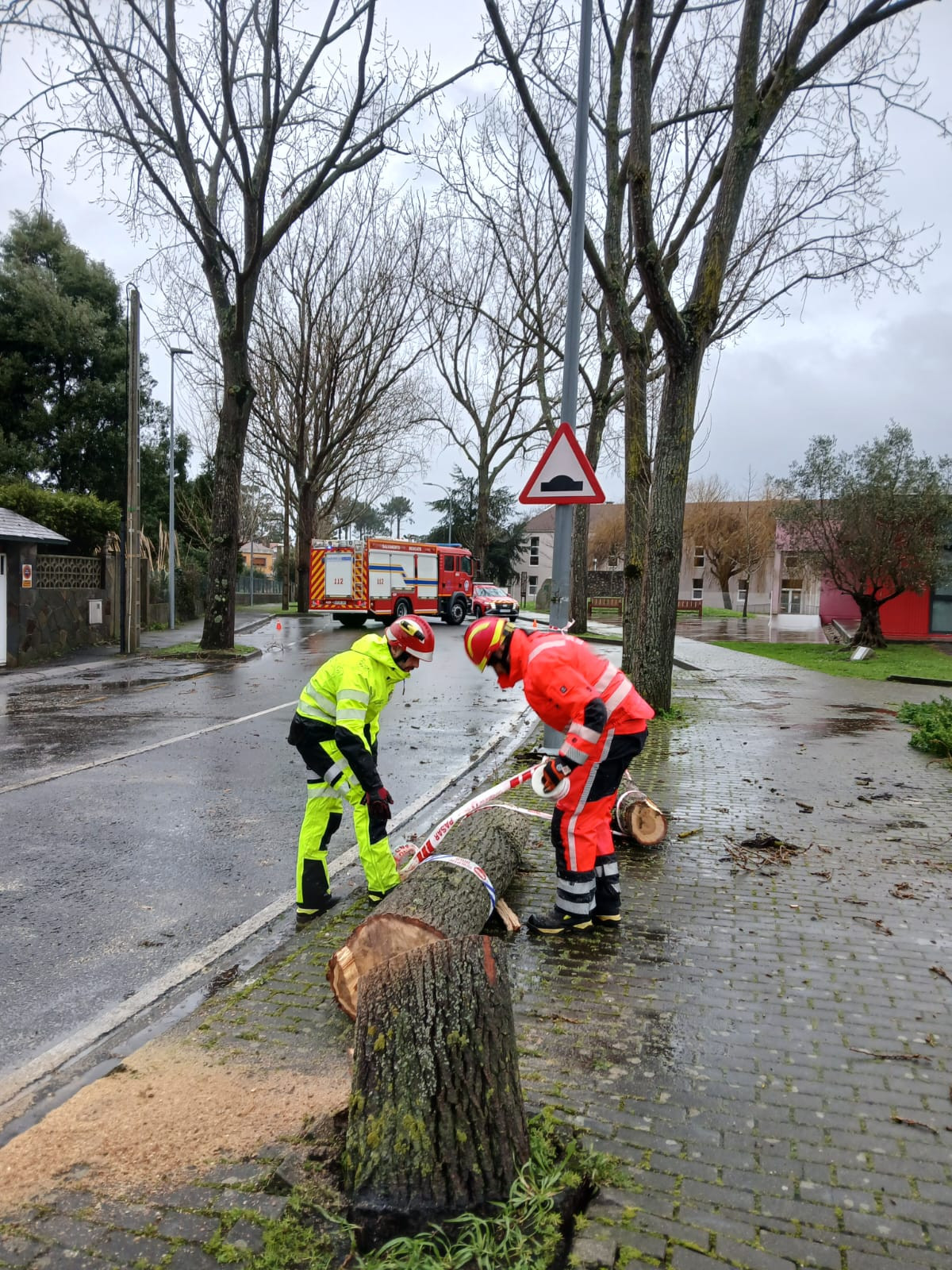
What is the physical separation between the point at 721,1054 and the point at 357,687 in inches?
97.2

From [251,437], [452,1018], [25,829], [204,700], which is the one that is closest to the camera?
[452,1018]

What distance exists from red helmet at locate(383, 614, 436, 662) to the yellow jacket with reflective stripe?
66mm

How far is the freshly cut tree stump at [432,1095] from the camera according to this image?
91.2 inches

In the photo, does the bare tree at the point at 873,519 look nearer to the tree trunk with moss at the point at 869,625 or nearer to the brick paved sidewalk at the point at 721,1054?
the tree trunk with moss at the point at 869,625

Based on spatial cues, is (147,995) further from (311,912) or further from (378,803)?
(378,803)

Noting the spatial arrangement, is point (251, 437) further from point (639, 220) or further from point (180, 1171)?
point (180, 1171)

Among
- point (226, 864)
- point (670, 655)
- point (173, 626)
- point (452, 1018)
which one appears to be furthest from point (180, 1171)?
point (173, 626)

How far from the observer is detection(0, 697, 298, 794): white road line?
297 inches

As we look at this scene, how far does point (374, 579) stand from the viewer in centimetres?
3147

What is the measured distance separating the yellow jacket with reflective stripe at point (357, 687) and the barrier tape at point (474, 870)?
28.4 inches

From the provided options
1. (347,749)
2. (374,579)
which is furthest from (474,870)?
(374,579)

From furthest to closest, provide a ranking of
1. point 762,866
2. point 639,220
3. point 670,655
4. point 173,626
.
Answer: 1. point 173,626
2. point 670,655
3. point 639,220
4. point 762,866

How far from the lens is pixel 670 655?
36.3ft

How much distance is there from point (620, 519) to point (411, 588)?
34.4 m
